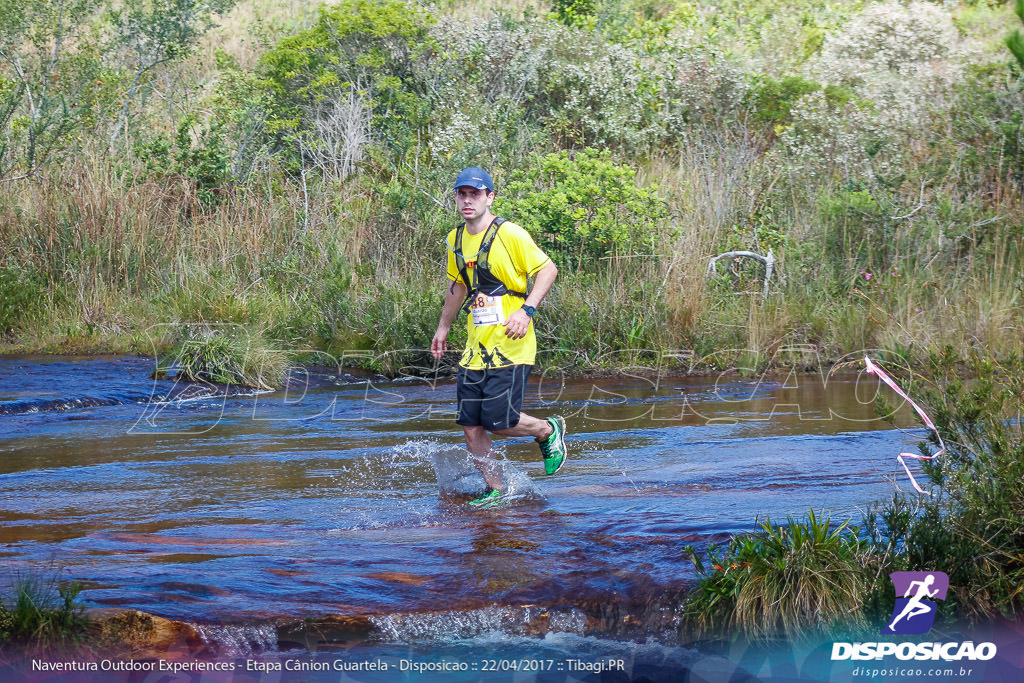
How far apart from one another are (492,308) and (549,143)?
10829 mm

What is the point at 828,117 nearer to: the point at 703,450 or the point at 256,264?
the point at 256,264

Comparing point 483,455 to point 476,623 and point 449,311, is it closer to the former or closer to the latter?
point 449,311

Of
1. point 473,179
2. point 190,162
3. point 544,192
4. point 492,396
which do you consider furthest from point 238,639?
point 190,162

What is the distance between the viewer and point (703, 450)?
8.30 metres

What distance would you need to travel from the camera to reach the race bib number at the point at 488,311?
632 cm

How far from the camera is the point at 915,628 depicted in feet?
14.7

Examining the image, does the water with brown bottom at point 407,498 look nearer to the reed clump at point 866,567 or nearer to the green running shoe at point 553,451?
the green running shoe at point 553,451

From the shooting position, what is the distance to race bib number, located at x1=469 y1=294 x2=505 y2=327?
632cm

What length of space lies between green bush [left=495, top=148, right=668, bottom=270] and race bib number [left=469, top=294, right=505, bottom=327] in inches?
249

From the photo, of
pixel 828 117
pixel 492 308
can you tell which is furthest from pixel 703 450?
pixel 828 117

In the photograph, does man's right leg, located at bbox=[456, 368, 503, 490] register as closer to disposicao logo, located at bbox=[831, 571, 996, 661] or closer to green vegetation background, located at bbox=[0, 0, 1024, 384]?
disposicao logo, located at bbox=[831, 571, 996, 661]

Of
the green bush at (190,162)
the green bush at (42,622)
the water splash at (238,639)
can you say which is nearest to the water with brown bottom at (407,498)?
the water splash at (238,639)

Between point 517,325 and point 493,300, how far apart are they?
0.27 metres

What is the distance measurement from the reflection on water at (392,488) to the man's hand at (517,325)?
1.07 meters
